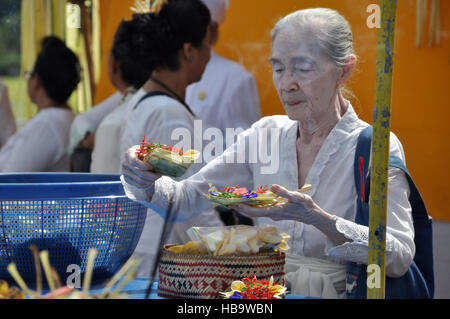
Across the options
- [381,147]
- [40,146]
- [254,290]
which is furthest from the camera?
[40,146]

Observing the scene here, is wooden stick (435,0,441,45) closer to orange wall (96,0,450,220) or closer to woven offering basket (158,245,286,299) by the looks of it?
orange wall (96,0,450,220)

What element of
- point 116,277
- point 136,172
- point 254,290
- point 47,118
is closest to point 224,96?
point 47,118

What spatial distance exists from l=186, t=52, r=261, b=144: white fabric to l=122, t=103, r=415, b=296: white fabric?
49.8 inches

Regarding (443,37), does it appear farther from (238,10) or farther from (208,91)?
(208,91)

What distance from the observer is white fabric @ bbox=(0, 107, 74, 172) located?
3719 mm

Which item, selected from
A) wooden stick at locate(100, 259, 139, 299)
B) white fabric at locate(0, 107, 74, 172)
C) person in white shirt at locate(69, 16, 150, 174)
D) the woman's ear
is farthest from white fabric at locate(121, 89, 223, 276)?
wooden stick at locate(100, 259, 139, 299)

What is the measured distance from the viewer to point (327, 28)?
178 centimetres

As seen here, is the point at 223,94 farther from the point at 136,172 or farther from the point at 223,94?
the point at 136,172

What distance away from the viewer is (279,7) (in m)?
2.76

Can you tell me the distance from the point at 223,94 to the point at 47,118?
124cm

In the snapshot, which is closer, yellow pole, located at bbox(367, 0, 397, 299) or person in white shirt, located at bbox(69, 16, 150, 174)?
yellow pole, located at bbox(367, 0, 397, 299)

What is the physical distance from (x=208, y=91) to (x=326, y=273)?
189cm
